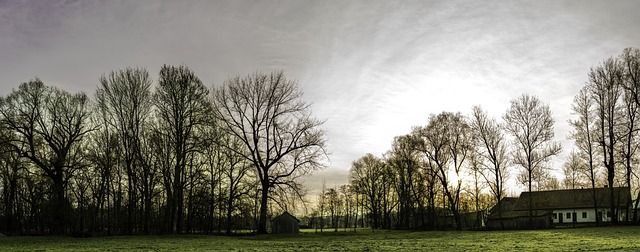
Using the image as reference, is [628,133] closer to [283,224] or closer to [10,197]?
[283,224]

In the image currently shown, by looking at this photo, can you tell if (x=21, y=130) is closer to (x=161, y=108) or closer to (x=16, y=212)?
(x=161, y=108)

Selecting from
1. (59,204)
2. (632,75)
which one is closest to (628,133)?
(632,75)

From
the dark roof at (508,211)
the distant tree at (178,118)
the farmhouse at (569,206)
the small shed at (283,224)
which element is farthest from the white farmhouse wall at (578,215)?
the distant tree at (178,118)

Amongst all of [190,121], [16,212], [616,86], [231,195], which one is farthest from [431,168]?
[16,212]

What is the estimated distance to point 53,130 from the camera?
4284 centimetres

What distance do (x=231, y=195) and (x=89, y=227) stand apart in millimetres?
12870

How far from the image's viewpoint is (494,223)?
57.9 metres

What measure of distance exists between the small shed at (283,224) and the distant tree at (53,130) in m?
22.7

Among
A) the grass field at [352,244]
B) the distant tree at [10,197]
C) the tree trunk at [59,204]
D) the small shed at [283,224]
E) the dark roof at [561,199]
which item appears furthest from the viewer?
the dark roof at [561,199]

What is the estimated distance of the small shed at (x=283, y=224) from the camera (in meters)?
57.6

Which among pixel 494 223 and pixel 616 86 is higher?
pixel 616 86

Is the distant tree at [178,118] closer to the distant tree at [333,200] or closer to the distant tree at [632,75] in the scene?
the distant tree at [632,75]

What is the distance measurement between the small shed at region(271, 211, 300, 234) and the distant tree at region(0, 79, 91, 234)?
74.3 feet

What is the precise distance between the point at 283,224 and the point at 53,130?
26.3 m
